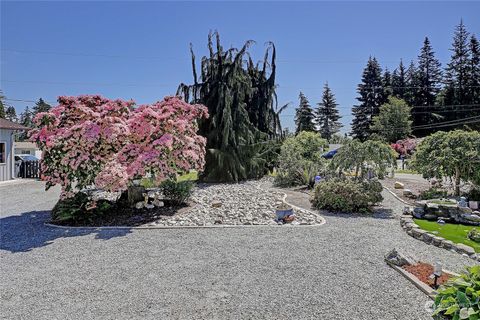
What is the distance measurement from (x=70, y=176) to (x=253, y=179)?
8760 mm

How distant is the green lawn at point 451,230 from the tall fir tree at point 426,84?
3971 cm

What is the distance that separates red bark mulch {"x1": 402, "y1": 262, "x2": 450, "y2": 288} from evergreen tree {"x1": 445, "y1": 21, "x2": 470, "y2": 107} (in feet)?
137

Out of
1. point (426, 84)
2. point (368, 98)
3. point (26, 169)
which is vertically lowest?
point (26, 169)

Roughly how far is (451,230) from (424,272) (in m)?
2.87

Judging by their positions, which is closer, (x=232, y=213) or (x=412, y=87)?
(x=232, y=213)

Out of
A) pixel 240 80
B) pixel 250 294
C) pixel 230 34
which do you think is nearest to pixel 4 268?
pixel 250 294

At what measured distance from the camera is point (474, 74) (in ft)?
124

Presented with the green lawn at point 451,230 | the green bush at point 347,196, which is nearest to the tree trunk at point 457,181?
the green bush at point 347,196

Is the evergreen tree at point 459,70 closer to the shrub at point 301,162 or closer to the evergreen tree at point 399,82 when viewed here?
the evergreen tree at point 399,82

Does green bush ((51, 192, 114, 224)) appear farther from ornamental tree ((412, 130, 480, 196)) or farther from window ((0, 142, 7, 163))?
window ((0, 142, 7, 163))

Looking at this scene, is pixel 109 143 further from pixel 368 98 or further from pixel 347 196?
pixel 368 98

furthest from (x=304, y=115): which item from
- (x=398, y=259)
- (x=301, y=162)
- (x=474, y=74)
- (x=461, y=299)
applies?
(x=461, y=299)

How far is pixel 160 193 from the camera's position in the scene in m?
8.58

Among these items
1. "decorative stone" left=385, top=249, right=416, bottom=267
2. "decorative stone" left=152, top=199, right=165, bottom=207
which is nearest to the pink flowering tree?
"decorative stone" left=152, top=199, right=165, bottom=207
